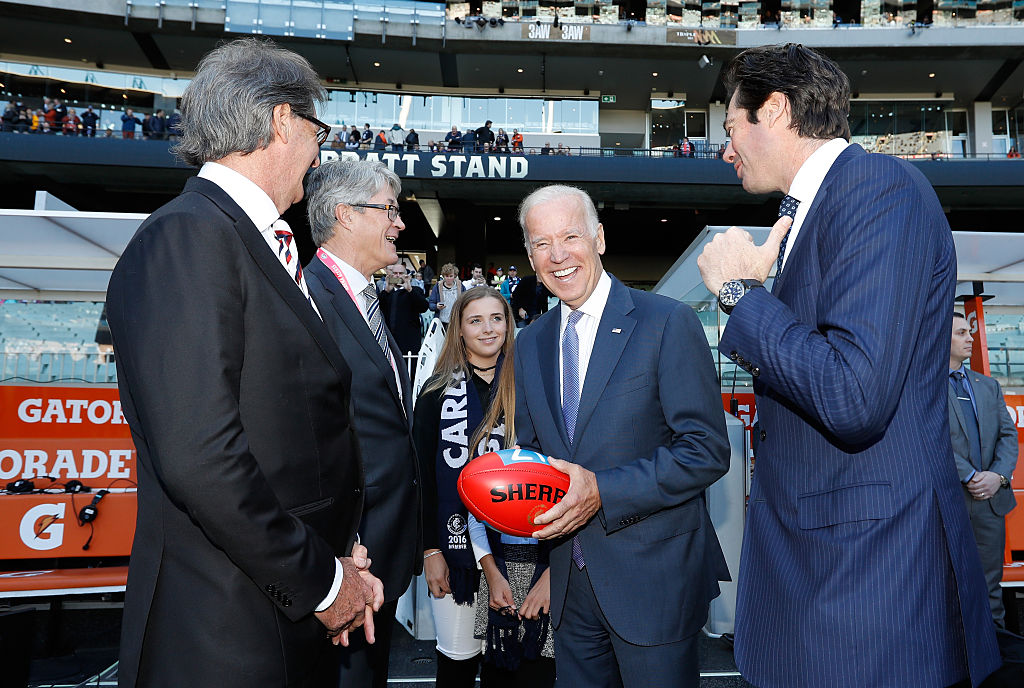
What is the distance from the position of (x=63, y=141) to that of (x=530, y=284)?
59.0ft

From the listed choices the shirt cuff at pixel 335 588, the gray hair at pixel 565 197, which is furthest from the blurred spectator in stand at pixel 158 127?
the shirt cuff at pixel 335 588

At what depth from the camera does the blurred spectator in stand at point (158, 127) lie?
73.3ft

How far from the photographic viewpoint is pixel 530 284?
541 inches

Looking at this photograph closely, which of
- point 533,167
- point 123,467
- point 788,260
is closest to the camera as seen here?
point 788,260

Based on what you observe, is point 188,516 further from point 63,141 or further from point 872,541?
point 63,141

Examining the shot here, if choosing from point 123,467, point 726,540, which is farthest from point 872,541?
point 123,467

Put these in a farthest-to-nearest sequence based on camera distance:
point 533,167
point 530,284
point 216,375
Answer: point 533,167 < point 530,284 < point 216,375

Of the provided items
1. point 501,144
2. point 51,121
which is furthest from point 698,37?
point 51,121

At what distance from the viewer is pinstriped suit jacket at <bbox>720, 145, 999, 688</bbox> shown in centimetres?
119

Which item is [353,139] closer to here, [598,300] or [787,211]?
[598,300]

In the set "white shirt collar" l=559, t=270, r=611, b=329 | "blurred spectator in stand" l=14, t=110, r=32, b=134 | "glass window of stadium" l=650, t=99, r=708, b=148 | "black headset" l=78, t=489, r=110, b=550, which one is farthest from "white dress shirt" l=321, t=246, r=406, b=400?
"glass window of stadium" l=650, t=99, r=708, b=148

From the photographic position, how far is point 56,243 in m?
4.91

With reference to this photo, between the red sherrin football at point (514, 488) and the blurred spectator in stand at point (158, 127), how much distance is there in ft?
80.4

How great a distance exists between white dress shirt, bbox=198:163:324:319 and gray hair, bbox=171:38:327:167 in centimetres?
6
